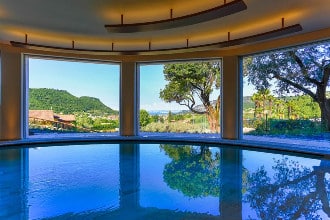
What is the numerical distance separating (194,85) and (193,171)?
17.5 ft

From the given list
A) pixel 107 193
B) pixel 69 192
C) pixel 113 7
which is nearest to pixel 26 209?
pixel 69 192

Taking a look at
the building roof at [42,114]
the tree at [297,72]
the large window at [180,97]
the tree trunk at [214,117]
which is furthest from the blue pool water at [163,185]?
the large window at [180,97]

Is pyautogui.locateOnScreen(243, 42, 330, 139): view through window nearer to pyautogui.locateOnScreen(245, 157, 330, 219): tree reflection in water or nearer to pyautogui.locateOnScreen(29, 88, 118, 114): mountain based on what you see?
pyautogui.locateOnScreen(245, 157, 330, 219): tree reflection in water

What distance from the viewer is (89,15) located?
543cm

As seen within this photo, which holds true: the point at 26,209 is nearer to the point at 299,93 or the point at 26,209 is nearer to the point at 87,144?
the point at 87,144

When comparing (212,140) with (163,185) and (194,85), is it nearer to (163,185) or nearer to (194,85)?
(194,85)

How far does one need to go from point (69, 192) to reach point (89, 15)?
3487 millimetres

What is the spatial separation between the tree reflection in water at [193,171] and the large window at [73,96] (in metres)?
3.57

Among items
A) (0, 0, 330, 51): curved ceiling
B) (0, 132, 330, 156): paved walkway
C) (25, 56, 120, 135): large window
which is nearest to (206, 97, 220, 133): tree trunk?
(0, 132, 330, 156): paved walkway

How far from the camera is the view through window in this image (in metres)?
7.06

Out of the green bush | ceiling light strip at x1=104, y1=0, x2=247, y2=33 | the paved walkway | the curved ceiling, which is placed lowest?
the paved walkway

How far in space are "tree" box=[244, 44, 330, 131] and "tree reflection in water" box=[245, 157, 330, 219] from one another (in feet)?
7.97

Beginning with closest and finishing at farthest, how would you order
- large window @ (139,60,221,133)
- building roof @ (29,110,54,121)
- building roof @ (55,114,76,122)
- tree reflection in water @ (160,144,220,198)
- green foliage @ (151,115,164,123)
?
tree reflection in water @ (160,144,220,198) → building roof @ (29,110,54,121) → large window @ (139,60,221,133) → building roof @ (55,114,76,122) → green foliage @ (151,115,164,123)

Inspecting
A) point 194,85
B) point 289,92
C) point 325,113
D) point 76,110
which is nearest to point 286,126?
point 289,92
